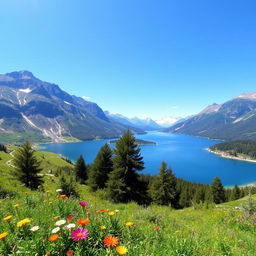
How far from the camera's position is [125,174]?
26062 mm

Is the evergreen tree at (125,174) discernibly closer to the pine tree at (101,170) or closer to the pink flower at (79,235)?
the pine tree at (101,170)

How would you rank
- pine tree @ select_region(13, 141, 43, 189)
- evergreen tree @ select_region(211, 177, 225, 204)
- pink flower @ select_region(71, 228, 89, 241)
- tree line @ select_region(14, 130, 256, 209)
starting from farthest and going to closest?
evergreen tree @ select_region(211, 177, 225, 204) < pine tree @ select_region(13, 141, 43, 189) < tree line @ select_region(14, 130, 256, 209) < pink flower @ select_region(71, 228, 89, 241)

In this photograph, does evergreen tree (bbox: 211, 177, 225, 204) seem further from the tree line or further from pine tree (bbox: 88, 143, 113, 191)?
pine tree (bbox: 88, 143, 113, 191)

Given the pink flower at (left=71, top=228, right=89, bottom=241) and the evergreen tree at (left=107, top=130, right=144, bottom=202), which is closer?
the pink flower at (left=71, top=228, right=89, bottom=241)

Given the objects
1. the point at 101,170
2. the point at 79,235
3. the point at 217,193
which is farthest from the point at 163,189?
the point at 79,235

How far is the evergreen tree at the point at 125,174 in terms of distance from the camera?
25462 mm

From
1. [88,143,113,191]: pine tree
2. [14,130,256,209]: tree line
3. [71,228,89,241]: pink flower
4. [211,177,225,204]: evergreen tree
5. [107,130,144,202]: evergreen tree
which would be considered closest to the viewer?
[71,228,89,241]: pink flower

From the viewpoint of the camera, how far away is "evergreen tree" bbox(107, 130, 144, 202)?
25.5 m

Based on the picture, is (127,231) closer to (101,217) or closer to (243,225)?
(101,217)

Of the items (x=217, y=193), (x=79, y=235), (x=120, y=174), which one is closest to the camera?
(x=79, y=235)

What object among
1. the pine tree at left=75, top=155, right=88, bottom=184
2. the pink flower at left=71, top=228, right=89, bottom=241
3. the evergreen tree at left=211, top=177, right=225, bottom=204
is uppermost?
the pink flower at left=71, top=228, right=89, bottom=241

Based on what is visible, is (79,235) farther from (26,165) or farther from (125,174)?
(26,165)

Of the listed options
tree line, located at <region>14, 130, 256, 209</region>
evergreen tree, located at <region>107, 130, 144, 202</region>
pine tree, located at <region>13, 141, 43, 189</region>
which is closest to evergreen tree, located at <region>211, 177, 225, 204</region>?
tree line, located at <region>14, 130, 256, 209</region>

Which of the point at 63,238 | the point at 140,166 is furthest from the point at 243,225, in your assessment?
the point at 140,166
